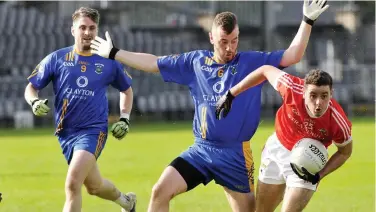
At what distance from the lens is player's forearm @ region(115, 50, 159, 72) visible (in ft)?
30.2

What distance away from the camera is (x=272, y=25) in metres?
38.8

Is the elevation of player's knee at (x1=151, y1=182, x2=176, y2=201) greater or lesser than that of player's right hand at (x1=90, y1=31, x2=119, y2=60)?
lesser

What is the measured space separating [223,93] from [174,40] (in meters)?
28.5

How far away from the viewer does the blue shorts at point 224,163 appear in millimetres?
9008

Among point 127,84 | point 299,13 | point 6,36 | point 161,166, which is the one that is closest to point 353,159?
point 161,166

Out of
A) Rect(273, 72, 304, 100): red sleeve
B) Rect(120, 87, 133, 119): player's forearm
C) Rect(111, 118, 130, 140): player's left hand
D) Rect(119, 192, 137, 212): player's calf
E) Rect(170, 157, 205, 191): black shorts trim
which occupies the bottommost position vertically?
Rect(119, 192, 137, 212): player's calf

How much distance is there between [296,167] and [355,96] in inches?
1052

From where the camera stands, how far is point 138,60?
9281 mm

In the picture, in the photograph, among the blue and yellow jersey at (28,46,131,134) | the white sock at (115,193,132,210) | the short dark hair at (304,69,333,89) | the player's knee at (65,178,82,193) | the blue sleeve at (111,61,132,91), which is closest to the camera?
the short dark hair at (304,69,333,89)

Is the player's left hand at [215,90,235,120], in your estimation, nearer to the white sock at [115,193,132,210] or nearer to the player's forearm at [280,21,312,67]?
the player's forearm at [280,21,312,67]

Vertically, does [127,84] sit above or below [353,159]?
above

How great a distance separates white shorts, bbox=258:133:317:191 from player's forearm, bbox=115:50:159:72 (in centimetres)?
128

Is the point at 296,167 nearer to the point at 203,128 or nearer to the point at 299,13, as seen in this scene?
the point at 203,128

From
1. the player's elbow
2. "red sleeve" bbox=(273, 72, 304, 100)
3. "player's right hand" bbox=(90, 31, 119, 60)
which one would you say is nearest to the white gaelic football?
the player's elbow
